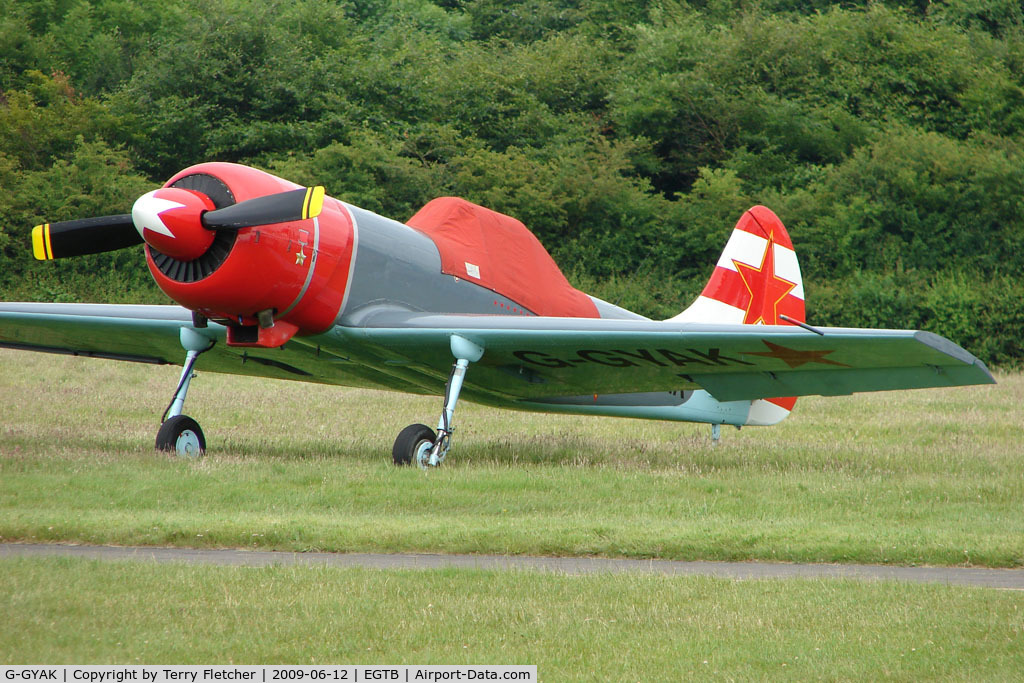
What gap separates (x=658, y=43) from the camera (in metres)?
38.6

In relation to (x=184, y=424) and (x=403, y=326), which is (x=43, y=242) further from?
(x=403, y=326)

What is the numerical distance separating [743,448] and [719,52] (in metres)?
26.5

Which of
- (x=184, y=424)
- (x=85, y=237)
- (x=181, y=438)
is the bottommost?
(x=181, y=438)

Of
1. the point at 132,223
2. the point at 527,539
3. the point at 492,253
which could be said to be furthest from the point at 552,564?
the point at 132,223

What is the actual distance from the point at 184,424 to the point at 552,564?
582cm

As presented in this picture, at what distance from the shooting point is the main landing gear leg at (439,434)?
10.8m

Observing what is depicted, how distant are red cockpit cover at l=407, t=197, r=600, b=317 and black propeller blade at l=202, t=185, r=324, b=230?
2397mm

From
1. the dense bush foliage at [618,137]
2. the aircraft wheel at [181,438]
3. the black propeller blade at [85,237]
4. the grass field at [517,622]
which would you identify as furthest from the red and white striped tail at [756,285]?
the dense bush foliage at [618,137]

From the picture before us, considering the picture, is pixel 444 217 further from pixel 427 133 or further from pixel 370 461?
pixel 427 133

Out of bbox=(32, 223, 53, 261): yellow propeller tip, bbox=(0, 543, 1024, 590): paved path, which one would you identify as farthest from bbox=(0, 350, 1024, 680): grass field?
bbox=(32, 223, 53, 261): yellow propeller tip

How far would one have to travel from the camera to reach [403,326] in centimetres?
1097

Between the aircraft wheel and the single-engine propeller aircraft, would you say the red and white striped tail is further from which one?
the aircraft wheel

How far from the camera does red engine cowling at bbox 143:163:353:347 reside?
1018 cm

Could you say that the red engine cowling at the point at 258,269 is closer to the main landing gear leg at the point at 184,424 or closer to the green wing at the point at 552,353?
the green wing at the point at 552,353
